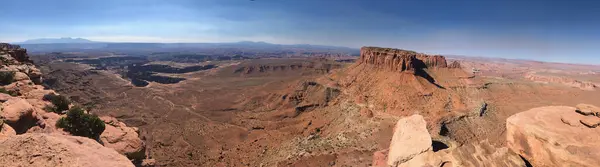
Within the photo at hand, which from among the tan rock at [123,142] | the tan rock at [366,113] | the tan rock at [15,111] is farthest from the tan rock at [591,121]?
the tan rock at [366,113]

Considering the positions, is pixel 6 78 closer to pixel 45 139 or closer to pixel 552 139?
pixel 45 139

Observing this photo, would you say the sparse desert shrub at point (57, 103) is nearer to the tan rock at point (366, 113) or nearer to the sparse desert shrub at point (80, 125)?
the sparse desert shrub at point (80, 125)

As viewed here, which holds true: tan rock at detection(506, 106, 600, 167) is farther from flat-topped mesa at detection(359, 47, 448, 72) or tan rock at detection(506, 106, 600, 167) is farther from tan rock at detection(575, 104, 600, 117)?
flat-topped mesa at detection(359, 47, 448, 72)

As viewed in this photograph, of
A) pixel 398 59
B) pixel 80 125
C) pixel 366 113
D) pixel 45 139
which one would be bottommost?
pixel 366 113

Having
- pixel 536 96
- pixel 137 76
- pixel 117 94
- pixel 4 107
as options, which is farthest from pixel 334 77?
pixel 137 76

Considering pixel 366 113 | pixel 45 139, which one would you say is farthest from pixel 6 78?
pixel 366 113

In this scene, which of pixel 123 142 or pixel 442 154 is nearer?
pixel 442 154

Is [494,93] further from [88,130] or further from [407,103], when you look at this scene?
[88,130]

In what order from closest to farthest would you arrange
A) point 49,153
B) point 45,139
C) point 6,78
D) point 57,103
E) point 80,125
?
point 49,153
point 45,139
point 80,125
point 57,103
point 6,78
